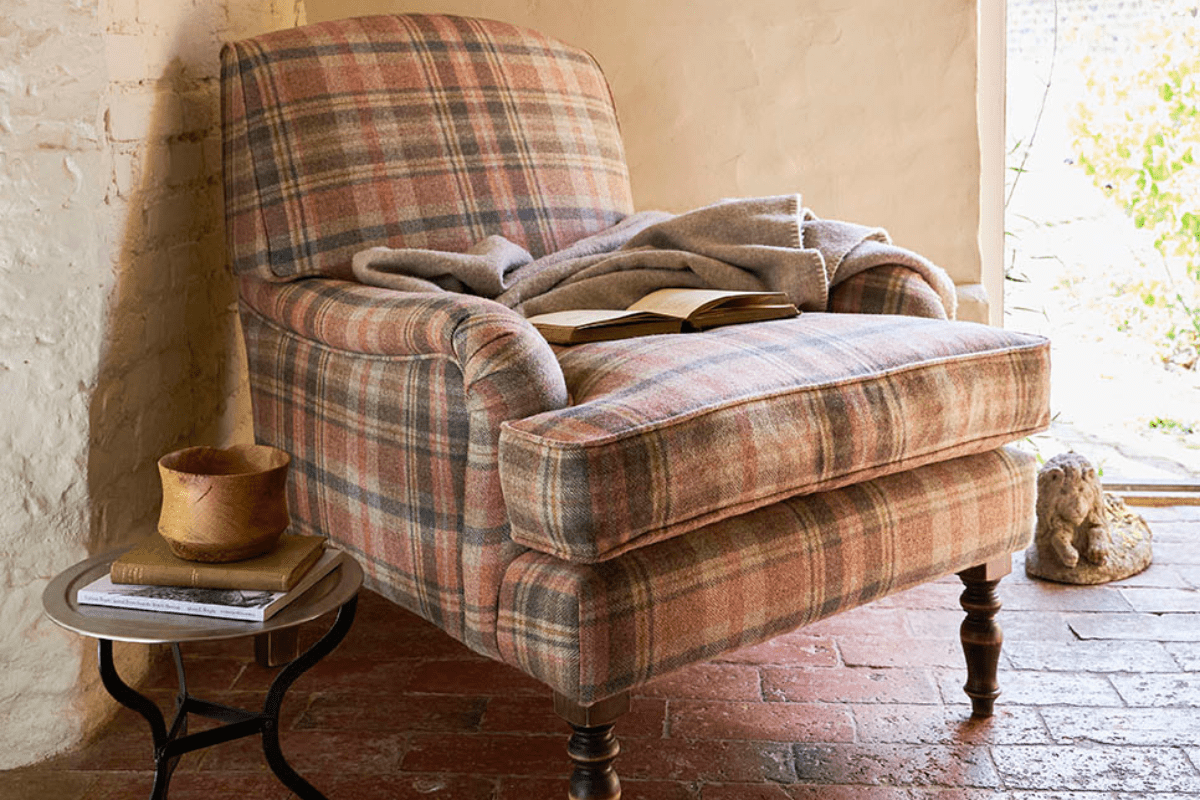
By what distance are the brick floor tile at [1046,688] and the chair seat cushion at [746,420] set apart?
0.42 m

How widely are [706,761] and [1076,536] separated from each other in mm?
1029

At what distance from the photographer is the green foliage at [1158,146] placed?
2.75 metres

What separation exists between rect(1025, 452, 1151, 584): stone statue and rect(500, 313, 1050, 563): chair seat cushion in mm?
664

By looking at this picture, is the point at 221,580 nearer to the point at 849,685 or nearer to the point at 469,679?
the point at 469,679

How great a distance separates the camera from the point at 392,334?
1510 mm

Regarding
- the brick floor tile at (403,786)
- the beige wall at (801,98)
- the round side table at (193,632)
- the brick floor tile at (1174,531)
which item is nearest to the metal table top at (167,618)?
the round side table at (193,632)

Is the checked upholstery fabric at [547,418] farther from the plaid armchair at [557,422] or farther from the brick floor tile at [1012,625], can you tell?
the brick floor tile at [1012,625]

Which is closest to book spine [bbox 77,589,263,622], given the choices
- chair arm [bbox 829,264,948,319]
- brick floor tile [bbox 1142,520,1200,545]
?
chair arm [bbox 829,264,948,319]

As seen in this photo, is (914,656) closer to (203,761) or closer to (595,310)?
(595,310)

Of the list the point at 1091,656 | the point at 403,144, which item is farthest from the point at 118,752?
the point at 1091,656

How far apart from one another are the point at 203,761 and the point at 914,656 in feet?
3.55

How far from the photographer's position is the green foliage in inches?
108

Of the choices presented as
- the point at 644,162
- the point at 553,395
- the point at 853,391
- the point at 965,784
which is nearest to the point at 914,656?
the point at 965,784

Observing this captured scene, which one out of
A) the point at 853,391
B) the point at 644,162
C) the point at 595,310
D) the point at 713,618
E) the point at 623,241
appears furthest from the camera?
the point at 644,162
